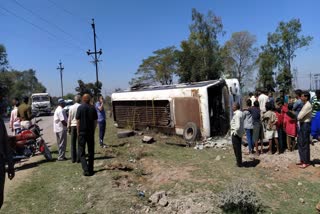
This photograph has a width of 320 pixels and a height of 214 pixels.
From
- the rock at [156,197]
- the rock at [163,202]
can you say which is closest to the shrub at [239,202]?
the rock at [163,202]

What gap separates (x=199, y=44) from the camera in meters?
42.6

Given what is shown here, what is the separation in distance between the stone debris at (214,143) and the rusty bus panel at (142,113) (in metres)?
2.06

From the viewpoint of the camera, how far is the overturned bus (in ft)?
37.8

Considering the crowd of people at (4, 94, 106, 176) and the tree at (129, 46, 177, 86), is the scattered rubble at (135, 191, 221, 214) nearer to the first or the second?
the crowd of people at (4, 94, 106, 176)

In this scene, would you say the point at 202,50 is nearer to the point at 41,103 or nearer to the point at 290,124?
the point at 41,103

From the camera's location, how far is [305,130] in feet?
24.3

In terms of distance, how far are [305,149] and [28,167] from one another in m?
6.93

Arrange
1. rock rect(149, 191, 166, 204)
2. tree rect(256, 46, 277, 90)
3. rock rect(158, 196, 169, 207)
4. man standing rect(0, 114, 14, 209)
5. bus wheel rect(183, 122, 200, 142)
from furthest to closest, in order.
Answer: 1. tree rect(256, 46, 277, 90)
2. bus wheel rect(183, 122, 200, 142)
3. rock rect(149, 191, 166, 204)
4. rock rect(158, 196, 169, 207)
5. man standing rect(0, 114, 14, 209)

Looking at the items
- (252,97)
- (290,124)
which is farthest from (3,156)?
(252,97)

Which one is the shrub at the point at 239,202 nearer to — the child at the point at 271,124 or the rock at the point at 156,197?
the rock at the point at 156,197

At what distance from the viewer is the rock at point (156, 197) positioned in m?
5.49

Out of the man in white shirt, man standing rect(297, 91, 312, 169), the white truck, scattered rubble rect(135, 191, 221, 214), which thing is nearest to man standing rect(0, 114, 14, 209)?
scattered rubble rect(135, 191, 221, 214)

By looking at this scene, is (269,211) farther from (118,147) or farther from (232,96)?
(232,96)

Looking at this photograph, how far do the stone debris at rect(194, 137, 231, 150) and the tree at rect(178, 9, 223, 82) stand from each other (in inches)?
1224
